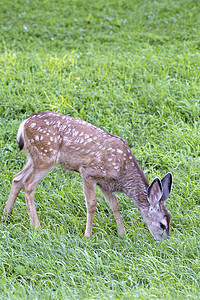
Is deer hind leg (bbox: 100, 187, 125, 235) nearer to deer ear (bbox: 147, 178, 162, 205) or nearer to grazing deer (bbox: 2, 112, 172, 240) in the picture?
grazing deer (bbox: 2, 112, 172, 240)

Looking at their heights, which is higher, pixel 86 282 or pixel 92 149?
pixel 92 149

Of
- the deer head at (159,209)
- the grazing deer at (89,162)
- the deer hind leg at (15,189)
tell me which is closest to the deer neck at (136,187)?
the grazing deer at (89,162)

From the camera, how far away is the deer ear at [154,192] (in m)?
5.06

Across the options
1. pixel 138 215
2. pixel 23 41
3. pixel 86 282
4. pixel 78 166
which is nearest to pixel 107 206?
pixel 138 215

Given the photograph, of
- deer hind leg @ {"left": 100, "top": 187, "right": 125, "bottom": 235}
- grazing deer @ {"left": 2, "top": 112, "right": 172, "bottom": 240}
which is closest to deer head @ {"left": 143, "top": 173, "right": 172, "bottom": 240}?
grazing deer @ {"left": 2, "top": 112, "right": 172, "bottom": 240}

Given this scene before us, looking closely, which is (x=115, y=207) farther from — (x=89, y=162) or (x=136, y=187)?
(x=89, y=162)

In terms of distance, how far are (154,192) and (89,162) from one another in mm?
840

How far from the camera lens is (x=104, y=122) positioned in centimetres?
755

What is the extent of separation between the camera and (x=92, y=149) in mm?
5469

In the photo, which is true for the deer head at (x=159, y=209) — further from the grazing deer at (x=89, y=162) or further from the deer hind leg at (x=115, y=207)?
the deer hind leg at (x=115, y=207)

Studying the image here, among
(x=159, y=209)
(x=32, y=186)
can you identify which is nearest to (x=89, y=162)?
(x=32, y=186)

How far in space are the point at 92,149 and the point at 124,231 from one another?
3.37 ft

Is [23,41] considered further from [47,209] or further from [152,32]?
[47,209]

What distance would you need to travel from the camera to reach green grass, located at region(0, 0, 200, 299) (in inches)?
174
